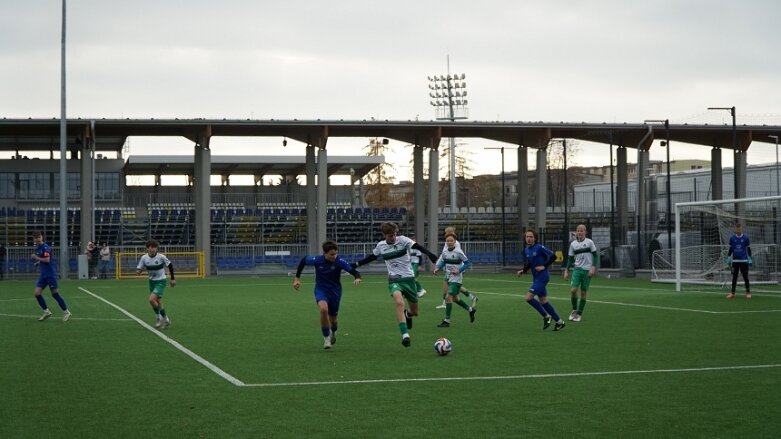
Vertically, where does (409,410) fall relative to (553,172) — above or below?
below

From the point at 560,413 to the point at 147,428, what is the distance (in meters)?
3.86

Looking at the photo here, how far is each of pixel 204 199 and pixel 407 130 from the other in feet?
37.7

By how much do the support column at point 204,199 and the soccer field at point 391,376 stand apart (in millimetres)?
30654

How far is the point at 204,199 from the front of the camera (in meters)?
55.2

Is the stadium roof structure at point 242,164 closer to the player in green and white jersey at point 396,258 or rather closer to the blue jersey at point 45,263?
the blue jersey at point 45,263

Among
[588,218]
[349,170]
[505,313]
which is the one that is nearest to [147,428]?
[505,313]

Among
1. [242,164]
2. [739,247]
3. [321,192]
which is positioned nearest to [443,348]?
[739,247]

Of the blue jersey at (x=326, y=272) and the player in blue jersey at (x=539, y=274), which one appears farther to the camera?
the player in blue jersey at (x=539, y=274)

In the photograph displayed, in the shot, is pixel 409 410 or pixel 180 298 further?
pixel 180 298

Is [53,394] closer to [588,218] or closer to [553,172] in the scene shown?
[588,218]

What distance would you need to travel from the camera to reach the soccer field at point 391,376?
31.4ft

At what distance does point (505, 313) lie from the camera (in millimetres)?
24766

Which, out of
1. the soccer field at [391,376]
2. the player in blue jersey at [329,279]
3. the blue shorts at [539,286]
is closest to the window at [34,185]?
the soccer field at [391,376]

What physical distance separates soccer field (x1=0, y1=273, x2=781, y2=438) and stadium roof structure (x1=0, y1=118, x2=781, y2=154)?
1185 inches
